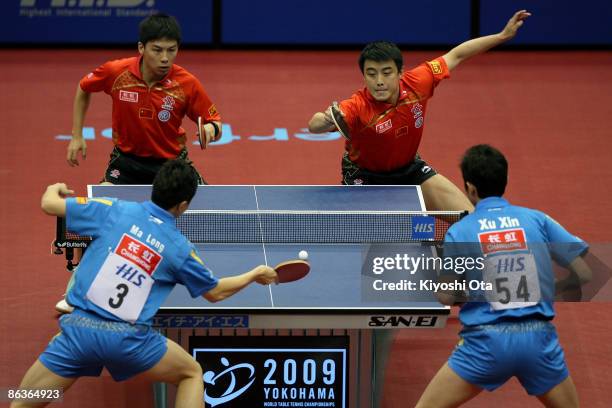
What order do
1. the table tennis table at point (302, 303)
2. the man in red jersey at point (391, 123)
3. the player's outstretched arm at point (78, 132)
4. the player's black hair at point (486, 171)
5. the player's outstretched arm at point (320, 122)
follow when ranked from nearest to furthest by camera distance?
the player's black hair at point (486, 171) → the table tennis table at point (302, 303) → the player's outstretched arm at point (320, 122) → the man in red jersey at point (391, 123) → the player's outstretched arm at point (78, 132)

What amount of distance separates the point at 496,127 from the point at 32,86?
5.19 metres

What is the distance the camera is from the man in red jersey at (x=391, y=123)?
7695 mm

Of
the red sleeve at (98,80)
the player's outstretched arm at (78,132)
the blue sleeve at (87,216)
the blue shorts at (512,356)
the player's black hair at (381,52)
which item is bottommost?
the blue shorts at (512,356)

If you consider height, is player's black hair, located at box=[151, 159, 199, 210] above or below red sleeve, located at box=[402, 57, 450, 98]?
below

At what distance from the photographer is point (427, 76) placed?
8.16m

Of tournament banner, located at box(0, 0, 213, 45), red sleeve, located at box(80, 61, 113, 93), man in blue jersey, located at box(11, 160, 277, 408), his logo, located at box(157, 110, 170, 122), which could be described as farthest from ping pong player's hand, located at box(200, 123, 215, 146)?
tournament banner, located at box(0, 0, 213, 45)

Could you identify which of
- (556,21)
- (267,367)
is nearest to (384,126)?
(267,367)

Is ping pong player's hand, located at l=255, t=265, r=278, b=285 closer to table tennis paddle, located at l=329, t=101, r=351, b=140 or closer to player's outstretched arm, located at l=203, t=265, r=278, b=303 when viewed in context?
player's outstretched arm, located at l=203, t=265, r=278, b=303

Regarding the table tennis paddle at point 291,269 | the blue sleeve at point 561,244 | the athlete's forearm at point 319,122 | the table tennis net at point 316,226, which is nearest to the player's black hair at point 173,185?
the table tennis paddle at point 291,269

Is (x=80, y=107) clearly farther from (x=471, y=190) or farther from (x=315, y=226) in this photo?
(x=471, y=190)

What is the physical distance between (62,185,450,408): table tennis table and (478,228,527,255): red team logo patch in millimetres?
600

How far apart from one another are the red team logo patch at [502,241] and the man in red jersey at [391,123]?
2.37m

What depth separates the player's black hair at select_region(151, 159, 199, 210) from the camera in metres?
5.54

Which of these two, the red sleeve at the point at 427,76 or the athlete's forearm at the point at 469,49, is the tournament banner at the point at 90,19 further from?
the red sleeve at the point at 427,76
